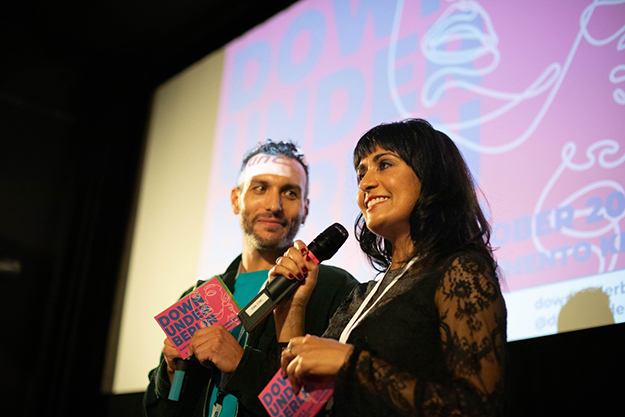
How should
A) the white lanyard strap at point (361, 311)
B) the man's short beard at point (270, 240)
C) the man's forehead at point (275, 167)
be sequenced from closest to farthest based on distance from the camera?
1. the white lanyard strap at point (361, 311)
2. the man's short beard at point (270, 240)
3. the man's forehead at point (275, 167)

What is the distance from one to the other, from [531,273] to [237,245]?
149cm

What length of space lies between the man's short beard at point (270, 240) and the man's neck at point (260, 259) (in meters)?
0.03

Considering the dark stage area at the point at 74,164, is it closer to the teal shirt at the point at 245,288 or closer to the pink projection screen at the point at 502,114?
the pink projection screen at the point at 502,114

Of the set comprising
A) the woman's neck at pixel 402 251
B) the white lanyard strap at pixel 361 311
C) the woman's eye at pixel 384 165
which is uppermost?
the woman's eye at pixel 384 165

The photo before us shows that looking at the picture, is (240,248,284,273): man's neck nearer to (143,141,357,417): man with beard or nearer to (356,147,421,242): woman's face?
(143,141,357,417): man with beard

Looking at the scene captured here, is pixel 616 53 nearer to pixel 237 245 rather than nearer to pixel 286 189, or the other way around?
pixel 286 189

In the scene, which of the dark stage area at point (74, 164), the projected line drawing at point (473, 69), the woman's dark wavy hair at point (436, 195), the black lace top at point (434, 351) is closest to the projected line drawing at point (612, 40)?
the projected line drawing at point (473, 69)

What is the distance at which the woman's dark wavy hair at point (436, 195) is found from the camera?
1534 millimetres

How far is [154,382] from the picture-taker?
2137mm

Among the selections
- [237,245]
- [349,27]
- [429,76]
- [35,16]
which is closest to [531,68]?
[429,76]

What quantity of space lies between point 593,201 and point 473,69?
739 mm

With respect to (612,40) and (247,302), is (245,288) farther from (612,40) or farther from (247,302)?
(612,40)

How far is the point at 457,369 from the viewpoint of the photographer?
1.27 m

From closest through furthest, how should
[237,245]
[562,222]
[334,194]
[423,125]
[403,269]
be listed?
[403,269], [423,125], [562,222], [334,194], [237,245]
